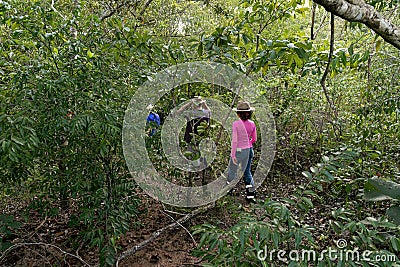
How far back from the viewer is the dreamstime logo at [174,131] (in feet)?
8.97

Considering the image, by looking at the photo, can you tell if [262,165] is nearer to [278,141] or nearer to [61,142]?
[278,141]

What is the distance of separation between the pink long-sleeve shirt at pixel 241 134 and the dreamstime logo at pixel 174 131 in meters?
0.19

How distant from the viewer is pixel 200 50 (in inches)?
105

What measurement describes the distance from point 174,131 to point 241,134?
1275 mm

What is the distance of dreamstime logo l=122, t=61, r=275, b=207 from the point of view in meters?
2.73

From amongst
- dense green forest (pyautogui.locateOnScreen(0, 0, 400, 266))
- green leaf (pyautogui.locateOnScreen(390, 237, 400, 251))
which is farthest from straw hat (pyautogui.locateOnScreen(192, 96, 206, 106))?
green leaf (pyautogui.locateOnScreen(390, 237, 400, 251))

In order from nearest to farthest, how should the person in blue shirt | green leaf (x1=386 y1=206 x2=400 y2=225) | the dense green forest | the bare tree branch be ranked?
1. the bare tree branch
2. the dense green forest
3. green leaf (x1=386 y1=206 x2=400 y2=225)
4. the person in blue shirt

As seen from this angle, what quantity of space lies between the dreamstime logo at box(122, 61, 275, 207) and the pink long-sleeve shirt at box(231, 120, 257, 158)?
189 mm

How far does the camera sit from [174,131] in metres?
3.27

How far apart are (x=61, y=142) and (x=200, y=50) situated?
135 cm

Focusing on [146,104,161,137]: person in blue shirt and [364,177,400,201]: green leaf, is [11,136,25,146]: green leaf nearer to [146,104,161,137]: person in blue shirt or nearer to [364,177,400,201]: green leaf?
[146,104,161,137]: person in blue shirt

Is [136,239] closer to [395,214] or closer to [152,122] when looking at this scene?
[152,122]

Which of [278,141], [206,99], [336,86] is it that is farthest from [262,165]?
[206,99]

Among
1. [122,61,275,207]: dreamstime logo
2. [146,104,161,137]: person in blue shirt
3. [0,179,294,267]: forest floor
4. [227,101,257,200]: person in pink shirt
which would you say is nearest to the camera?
[122,61,275,207]: dreamstime logo
